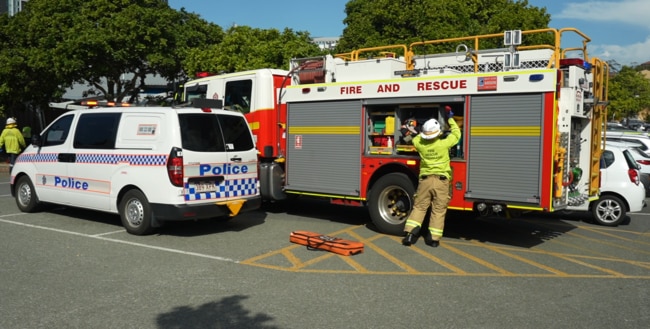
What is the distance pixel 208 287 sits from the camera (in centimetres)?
570

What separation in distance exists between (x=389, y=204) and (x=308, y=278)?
2.95 meters

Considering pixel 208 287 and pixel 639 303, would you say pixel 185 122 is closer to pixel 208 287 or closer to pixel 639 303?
pixel 208 287

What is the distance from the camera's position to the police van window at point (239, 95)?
33.6 ft

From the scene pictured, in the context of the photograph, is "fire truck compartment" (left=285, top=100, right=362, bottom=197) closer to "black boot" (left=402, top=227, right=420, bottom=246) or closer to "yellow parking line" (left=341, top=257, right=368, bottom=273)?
"black boot" (left=402, top=227, right=420, bottom=246)

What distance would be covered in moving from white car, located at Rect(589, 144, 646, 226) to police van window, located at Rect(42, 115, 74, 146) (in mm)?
9188

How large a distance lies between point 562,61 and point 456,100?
1525 millimetres

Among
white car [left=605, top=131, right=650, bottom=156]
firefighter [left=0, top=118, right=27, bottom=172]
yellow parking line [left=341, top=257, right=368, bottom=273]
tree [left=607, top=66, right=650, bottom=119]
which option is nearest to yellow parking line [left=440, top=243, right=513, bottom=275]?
yellow parking line [left=341, top=257, right=368, bottom=273]

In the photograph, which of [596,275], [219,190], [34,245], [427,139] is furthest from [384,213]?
[34,245]

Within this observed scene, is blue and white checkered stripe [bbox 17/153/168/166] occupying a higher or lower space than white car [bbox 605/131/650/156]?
lower

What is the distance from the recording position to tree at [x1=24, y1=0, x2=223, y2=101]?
60.4 ft

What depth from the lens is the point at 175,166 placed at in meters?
7.65

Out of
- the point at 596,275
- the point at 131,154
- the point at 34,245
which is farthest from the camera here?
the point at 131,154

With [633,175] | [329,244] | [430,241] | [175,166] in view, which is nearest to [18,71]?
[175,166]

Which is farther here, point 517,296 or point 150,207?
point 150,207
